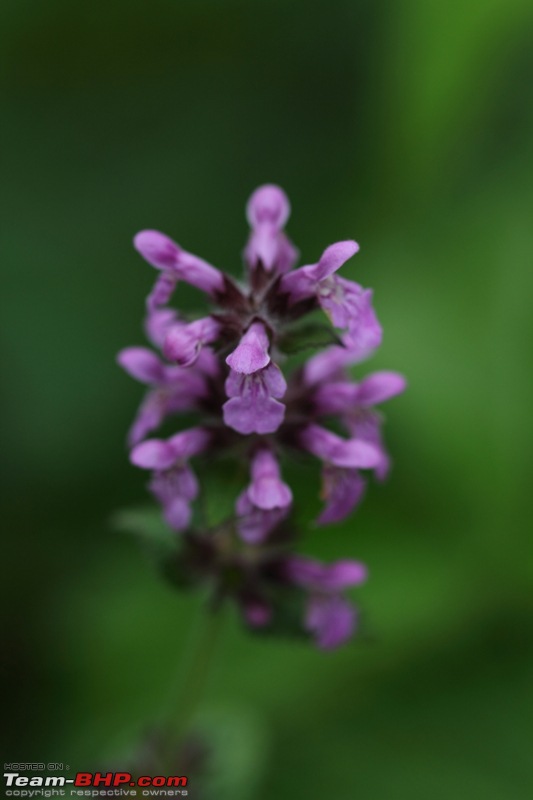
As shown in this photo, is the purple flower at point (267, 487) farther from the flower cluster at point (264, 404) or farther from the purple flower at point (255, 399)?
the purple flower at point (255, 399)

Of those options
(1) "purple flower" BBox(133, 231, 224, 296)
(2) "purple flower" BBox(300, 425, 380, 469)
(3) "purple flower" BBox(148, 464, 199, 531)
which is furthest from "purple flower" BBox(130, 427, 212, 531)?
(1) "purple flower" BBox(133, 231, 224, 296)

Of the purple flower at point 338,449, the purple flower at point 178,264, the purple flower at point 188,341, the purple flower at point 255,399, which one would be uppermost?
the purple flower at point 178,264

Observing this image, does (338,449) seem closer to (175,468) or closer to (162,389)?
→ (175,468)

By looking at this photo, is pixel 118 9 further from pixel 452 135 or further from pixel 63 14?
pixel 452 135

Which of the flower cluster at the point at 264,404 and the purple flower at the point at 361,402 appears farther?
the purple flower at the point at 361,402

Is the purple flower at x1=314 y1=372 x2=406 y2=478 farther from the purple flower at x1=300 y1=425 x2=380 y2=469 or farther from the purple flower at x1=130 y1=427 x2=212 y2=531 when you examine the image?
the purple flower at x1=130 y1=427 x2=212 y2=531

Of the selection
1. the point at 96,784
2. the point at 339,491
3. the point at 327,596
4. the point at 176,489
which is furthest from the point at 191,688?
the point at 339,491

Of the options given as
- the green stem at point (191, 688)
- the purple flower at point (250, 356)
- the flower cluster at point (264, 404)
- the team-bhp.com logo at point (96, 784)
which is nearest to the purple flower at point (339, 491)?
the flower cluster at point (264, 404)
